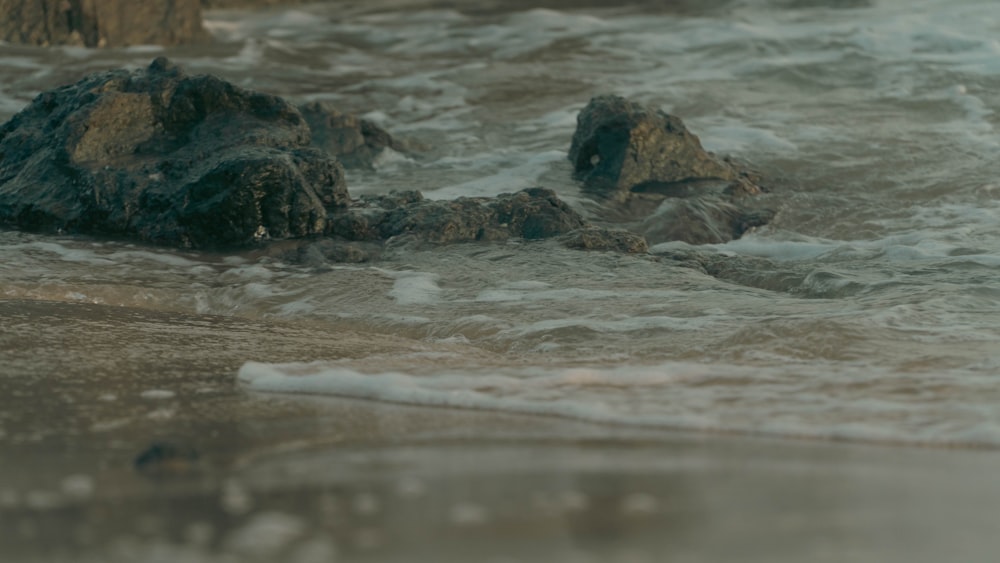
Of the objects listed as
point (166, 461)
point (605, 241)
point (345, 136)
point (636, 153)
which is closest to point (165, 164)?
point (345, 136)

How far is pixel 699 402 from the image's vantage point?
3.10 m

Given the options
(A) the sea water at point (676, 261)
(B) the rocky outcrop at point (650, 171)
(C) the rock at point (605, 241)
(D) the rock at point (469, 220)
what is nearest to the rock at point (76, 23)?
(A) the sea water at point (676, 261)

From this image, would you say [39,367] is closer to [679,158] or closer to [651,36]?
[679,158]

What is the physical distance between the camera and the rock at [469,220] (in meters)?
5.37

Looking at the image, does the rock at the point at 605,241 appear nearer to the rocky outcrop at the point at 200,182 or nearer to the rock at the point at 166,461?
the rocky outcrop at the point at 200,182

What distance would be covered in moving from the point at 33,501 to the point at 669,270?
3.02m

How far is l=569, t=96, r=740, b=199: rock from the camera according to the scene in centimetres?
654

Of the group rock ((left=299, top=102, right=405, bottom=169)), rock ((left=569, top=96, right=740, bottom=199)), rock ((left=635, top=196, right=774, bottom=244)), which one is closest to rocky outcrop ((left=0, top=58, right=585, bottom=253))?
rock ((left=635, top=196, right=774, bottom=244))

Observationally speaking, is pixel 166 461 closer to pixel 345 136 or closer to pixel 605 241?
pixel 605 241

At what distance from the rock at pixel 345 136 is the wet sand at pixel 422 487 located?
399cm

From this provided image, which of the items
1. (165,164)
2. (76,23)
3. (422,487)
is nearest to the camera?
(422,487)

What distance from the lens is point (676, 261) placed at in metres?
5.07

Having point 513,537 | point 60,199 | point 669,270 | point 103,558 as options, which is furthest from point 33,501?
point 60,199

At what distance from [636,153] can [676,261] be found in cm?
162
